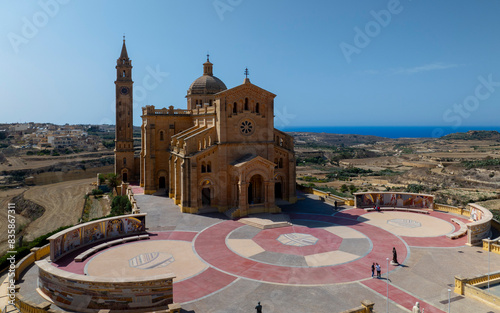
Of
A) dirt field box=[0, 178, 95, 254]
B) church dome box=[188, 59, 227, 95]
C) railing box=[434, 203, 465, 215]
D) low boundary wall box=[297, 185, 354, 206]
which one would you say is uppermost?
church dome box=[188, 59, 227, 95]

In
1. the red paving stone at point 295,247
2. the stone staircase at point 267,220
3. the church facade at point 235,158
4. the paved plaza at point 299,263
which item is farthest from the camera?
the church facade at point 235,158

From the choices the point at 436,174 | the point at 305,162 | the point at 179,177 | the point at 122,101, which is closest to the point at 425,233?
the point at 179,177

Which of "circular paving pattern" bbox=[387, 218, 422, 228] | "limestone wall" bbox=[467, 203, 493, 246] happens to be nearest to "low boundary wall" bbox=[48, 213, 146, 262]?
"circular paving pattern" bbox=[387, 218, 422, 228]

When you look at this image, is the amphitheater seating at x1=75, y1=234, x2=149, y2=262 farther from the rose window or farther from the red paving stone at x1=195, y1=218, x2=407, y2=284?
the rose window

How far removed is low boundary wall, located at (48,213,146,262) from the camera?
24141mm

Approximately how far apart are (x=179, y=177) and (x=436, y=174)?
7020 centimetres

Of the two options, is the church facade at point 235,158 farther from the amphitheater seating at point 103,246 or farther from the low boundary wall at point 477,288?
the low boundary wall at point 477,288

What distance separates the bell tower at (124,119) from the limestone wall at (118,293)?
44865mm

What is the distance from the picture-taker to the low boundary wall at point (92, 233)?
950 inches

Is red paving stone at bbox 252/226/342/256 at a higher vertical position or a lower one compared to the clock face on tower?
lower

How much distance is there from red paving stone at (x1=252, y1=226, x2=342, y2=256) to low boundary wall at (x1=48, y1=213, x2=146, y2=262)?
1104cm

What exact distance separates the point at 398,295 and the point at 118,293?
51.2ft

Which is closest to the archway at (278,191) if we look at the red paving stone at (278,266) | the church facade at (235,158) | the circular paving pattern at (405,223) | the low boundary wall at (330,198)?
the church facade at (235,158)

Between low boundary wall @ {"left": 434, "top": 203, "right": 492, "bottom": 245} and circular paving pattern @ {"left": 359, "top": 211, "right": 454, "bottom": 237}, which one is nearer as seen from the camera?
low boundary wall @ {"left": 434, "top": 203, "right": 492, "bottom": 245}
